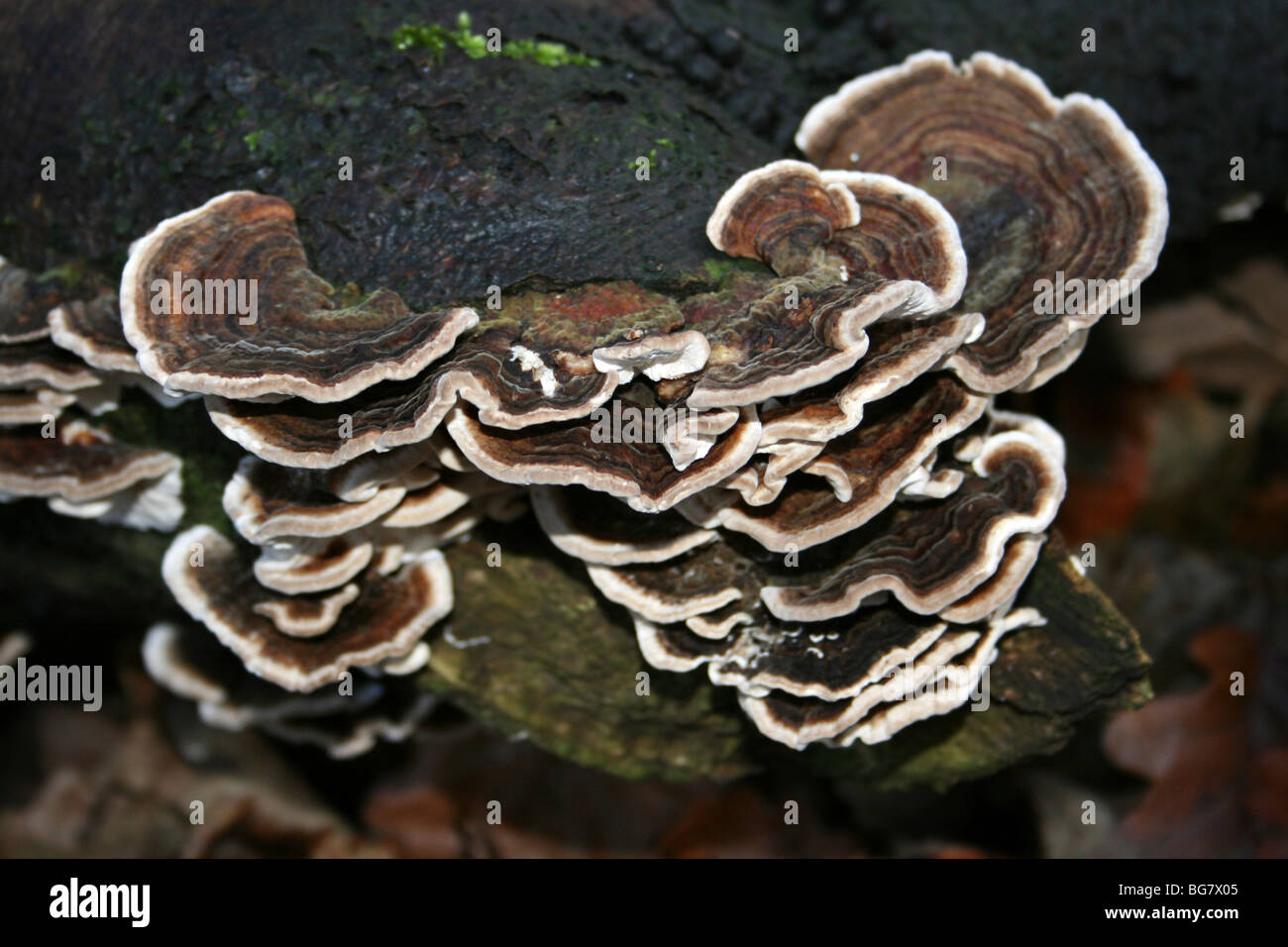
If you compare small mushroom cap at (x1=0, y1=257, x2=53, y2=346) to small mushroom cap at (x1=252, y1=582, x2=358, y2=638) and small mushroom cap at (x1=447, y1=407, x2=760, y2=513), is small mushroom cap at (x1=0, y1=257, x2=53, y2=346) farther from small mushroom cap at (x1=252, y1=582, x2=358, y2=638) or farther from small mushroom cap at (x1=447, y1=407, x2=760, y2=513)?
small mushroom cap at (x1=447, y1=407, x2=760, y2=513)

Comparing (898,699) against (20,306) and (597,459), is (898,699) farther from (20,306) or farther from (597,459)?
(20,306)

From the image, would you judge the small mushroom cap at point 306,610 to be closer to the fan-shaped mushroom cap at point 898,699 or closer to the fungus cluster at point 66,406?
the fungus cluster at point 66,406

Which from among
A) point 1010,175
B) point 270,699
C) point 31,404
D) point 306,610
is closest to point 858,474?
point 1010,175

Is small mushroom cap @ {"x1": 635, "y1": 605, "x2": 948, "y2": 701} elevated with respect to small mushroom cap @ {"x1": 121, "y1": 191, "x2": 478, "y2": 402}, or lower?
lower

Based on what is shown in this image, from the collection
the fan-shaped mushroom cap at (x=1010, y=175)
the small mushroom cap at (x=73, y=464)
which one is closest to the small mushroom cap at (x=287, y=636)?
the small mushroom cap at (x=73, y=464)

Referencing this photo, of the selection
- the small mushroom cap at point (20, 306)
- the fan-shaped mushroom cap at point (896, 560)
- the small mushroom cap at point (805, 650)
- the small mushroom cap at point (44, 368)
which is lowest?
the small mushroom cap at point (805, 650)

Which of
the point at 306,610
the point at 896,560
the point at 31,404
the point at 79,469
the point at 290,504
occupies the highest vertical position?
the point at 31,404

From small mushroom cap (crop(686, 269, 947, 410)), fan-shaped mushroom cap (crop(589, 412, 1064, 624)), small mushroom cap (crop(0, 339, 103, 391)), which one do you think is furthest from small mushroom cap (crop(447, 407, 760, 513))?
small mushroom cap (crop(0, 339, 103, 391))
